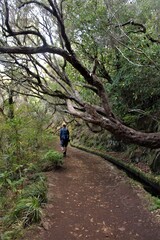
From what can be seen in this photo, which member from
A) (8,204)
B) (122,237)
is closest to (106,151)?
(8,204)

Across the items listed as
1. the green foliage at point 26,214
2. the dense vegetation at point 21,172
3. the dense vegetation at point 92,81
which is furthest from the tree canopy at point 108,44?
the green foliage at point 26,214

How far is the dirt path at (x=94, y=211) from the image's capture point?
5.91m

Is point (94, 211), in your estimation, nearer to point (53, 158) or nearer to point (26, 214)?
point (26, 214)

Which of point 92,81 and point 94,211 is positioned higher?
point 92,81

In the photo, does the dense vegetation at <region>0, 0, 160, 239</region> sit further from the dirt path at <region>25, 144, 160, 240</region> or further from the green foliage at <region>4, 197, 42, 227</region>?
the dirt path at <region>25, 144, 160, 240</region>

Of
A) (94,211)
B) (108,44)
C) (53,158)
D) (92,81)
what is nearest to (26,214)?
(94,211)

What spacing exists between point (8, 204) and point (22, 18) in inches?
345

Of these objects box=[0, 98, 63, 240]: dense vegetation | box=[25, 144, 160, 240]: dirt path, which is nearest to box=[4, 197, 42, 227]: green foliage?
box=[0, 98, 63, 240]: dense vegetation

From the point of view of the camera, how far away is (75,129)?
93.3 ft

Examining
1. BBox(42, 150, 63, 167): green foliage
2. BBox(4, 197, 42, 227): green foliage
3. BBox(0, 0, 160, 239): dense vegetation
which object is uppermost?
BBox(0, 0, 160, 239): dense vegetation

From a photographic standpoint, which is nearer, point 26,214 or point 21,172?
point 26,214

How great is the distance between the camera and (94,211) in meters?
7.30

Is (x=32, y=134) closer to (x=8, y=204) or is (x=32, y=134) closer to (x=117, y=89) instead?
(x=8, y=204)

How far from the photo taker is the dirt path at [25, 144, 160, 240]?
591 cm
